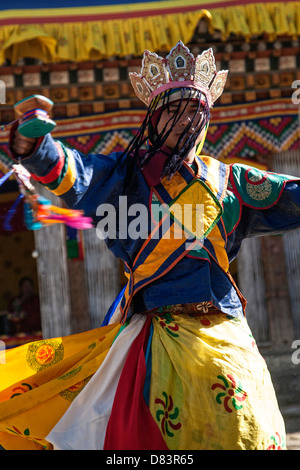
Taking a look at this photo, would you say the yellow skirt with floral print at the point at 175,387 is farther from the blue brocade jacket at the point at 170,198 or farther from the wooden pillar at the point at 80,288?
the wooden pillar at the point at 80,288

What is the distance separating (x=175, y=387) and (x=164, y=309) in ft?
1.01

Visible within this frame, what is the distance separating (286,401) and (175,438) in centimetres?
364

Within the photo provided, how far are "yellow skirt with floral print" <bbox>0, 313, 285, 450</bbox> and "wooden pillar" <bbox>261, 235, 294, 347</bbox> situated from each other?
13.0ft

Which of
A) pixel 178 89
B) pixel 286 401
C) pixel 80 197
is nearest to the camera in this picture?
pixel 80 197

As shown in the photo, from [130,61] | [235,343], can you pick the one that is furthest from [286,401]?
[235,343]

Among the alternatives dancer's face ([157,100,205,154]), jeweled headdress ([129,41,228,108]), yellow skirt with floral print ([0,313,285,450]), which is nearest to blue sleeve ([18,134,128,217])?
dancer's face ([157,100,205,154])

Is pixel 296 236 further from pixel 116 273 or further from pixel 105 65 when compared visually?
pixel 105 65

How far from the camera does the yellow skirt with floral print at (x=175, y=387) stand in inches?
104

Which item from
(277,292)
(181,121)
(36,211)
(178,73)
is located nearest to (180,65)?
(178,73)

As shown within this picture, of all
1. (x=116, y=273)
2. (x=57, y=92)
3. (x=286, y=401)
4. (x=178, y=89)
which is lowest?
A: (x=286, y=401)

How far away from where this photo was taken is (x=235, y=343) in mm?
2805

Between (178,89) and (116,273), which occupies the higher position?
(178,89)
